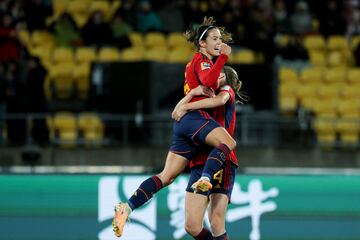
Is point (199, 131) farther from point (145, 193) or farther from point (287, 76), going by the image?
point (287, 76)

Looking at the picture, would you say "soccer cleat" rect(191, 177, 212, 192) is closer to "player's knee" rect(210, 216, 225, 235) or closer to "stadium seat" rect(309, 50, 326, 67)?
"player's knee" rect(210, 216, 225, 235)

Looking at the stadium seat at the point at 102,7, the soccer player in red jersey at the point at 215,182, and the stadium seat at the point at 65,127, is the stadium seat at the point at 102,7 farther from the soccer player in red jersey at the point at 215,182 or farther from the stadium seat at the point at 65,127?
the soccer player in red jersey at the point at 215,182

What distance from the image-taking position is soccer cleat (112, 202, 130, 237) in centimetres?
820

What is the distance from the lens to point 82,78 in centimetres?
1667

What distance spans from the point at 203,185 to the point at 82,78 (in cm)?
887

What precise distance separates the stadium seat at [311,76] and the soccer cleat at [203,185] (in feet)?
32.3

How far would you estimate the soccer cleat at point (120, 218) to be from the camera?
8.20 m

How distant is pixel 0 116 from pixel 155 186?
272 inches

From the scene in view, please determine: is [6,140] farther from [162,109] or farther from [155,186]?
[155,186]

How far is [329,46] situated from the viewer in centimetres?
1861

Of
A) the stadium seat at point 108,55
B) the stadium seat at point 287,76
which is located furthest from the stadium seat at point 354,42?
the stadium seat at point 108,55

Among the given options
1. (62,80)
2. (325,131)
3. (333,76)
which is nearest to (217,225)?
(325,131)

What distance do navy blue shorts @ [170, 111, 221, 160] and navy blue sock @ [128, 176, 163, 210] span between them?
296mm

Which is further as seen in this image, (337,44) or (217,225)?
(337,44)
